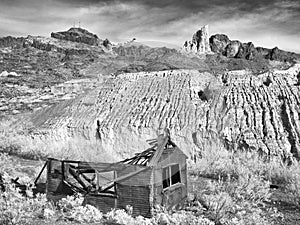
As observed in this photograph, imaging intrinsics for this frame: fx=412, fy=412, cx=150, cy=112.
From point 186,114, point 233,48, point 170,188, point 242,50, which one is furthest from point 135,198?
point 233,48

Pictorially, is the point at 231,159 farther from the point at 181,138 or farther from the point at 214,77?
the point at 214,77

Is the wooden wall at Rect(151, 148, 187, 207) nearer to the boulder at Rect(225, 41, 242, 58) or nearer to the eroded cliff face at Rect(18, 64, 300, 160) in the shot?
the eroded cliff face at Rect(18, 64, 300, 160)

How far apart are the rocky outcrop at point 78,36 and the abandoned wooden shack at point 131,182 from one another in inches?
4274

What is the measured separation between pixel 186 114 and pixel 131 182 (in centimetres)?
983

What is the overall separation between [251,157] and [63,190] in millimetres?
8536

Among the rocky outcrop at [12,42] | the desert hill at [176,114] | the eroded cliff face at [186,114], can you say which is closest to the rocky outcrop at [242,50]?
the rocky outcrop at [12,42]

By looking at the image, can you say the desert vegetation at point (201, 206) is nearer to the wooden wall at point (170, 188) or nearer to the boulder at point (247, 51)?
the wooden wall at point (170, 188)

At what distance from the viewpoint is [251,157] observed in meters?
15.6

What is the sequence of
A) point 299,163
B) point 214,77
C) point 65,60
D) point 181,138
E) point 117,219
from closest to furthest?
point 117,219
point 299,163
point 181,138
point 214,77
point 65,60

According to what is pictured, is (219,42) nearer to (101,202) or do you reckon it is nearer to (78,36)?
(78,36)

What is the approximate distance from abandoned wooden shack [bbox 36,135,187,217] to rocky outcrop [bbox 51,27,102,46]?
109m

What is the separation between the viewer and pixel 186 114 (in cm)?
1797

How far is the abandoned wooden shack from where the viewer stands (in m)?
8.38

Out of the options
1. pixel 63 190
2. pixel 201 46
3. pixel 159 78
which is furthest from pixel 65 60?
pixel 63 190
